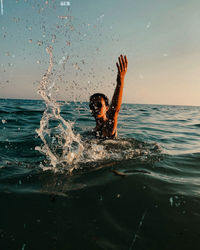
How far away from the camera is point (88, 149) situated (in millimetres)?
4664

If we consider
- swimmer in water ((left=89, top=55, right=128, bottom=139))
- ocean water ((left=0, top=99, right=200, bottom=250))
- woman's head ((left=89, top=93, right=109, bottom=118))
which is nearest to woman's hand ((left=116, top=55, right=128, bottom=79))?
swimmer in water ((left=89, top=55, right=128, bottom=139))

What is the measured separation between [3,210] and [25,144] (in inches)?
150

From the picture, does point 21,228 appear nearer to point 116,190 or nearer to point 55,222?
point 55,222

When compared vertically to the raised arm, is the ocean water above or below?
below

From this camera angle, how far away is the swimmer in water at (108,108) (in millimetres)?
3865

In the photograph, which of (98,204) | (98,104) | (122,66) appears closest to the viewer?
(98,204)

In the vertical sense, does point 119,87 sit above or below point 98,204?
above

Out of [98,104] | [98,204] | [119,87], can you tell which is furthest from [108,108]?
[98,204]

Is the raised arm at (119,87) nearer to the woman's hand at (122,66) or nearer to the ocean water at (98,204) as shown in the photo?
the woman's hand at (122,66)

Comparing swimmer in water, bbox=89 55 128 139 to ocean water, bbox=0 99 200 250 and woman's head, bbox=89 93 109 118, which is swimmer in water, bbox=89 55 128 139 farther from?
ocean water, bbox=0 99 200 250

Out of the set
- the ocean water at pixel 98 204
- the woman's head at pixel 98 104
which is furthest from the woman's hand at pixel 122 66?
the ocean water at pixel 98 204

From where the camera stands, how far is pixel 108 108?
16.2ft

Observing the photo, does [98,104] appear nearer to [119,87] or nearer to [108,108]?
[108,108]

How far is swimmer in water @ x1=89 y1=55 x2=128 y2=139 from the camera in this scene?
12.7 feet
